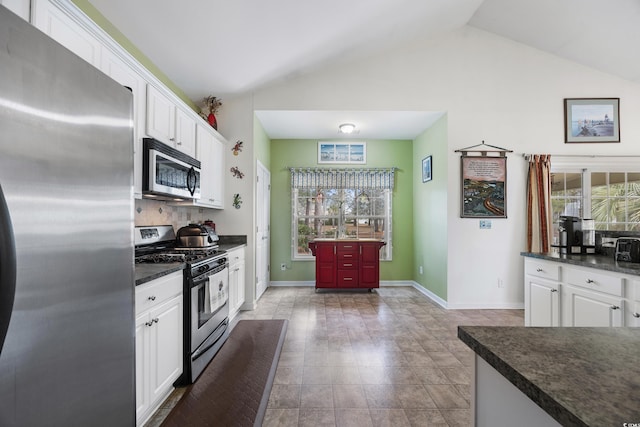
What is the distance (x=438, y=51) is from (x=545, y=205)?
255cm

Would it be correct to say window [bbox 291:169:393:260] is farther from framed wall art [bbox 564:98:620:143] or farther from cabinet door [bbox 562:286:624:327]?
cabinet door [bbox 562:286:624:327]

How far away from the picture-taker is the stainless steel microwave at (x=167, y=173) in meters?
2.23

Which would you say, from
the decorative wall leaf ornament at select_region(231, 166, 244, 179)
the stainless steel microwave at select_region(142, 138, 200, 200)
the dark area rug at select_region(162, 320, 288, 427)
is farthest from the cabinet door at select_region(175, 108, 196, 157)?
the dark area rug at select_region(162, 320, 288, 427)

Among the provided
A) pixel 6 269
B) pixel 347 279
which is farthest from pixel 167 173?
pixel 347 279

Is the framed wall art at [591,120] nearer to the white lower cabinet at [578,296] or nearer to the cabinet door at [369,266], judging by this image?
the white lower cabinet at [578,296]

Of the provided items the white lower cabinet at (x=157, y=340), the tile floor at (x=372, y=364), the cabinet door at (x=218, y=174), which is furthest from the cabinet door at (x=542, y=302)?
the cabinet door at (x=218, y=174)

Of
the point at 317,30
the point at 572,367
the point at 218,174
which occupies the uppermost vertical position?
the point at 317,30

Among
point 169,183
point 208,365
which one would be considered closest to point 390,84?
point 169,183

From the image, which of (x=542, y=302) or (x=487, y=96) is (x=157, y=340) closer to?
(x=542, y=302)

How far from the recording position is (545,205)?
13.6 ft

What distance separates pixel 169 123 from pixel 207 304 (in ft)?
5.17

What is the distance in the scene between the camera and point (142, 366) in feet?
5.42

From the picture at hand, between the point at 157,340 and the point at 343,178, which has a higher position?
the point at 343,178

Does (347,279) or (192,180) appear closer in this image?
(192,180)
